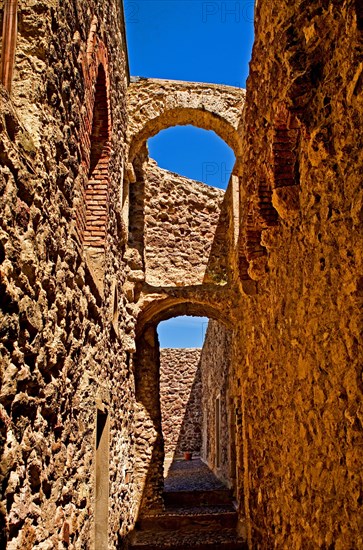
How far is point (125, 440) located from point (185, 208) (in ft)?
17.1

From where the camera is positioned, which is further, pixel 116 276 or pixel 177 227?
pixel 177 227

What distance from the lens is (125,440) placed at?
281 inches

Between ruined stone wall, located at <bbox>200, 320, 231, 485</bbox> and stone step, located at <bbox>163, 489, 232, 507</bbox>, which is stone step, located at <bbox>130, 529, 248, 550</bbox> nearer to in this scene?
stone step, located at <bbox>163, 489, 232, 507</bbox>

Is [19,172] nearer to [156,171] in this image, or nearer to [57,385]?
[57,385]

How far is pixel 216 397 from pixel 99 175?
9059 millimetres

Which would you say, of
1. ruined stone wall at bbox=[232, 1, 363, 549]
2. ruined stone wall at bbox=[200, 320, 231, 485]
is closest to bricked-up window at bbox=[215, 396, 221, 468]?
ruined stone wall at bbox=[200, 320, 231, 485]

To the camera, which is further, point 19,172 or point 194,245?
point 194,245

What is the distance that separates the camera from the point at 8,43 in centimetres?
264

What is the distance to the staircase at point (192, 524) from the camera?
711 centimetres

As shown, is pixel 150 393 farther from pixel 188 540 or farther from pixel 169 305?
pixel 188 540

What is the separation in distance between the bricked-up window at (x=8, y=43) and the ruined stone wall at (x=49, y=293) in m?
0.07

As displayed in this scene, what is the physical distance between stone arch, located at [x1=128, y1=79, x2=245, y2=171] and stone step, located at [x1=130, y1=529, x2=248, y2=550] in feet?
18.6

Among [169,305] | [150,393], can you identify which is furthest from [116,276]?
[150,393]

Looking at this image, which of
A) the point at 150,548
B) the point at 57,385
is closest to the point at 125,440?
the point at 150,548
